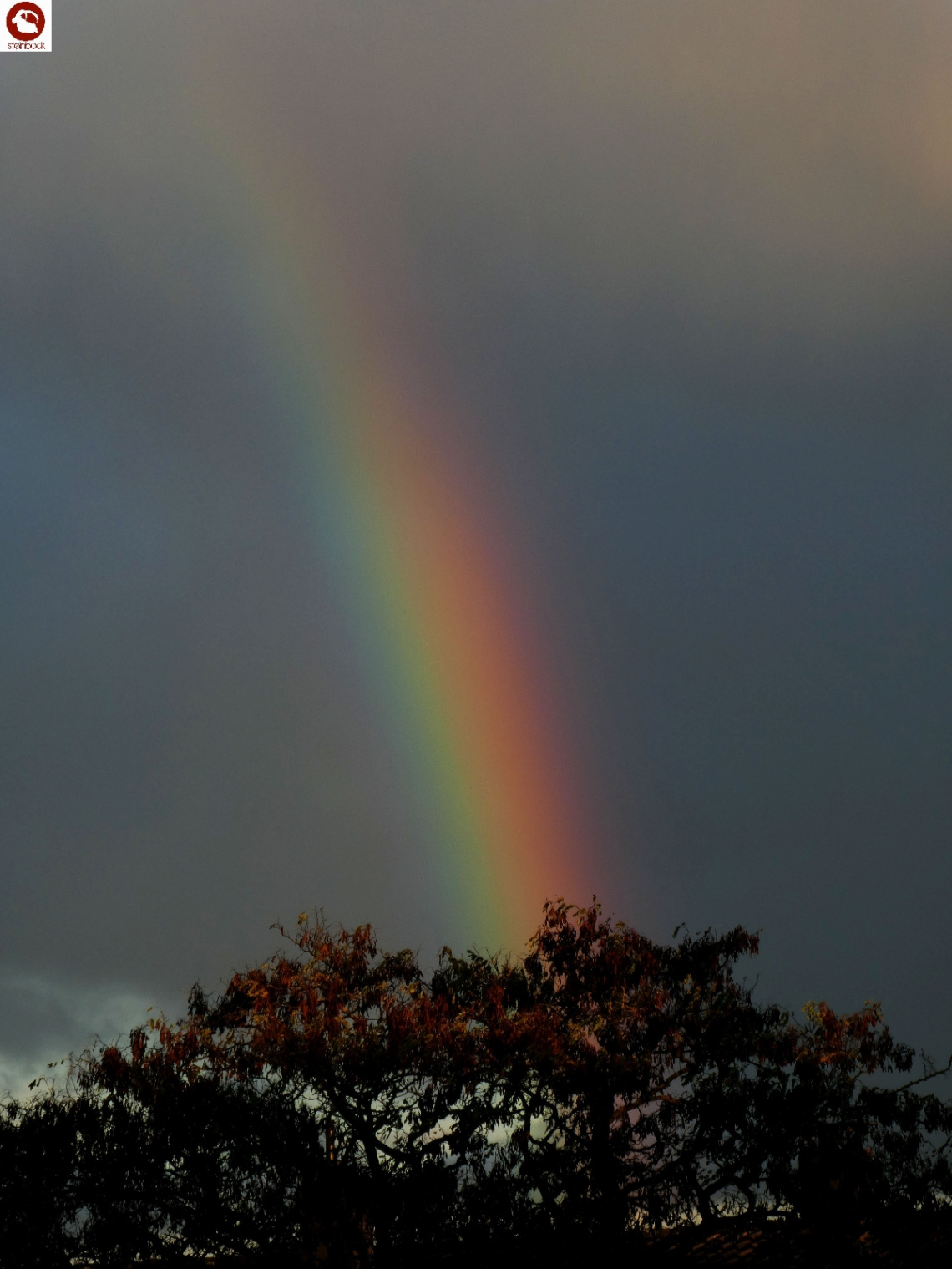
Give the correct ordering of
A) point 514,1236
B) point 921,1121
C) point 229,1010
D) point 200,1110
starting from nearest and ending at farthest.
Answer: point 514,1236 → point 200,1110 → point 921,1121 → point 229,1010

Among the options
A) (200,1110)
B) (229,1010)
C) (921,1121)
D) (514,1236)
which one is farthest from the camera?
(229,1010)

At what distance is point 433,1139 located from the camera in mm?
14086

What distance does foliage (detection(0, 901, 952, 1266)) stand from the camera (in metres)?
13.5

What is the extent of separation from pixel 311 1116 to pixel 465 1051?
2.05 m

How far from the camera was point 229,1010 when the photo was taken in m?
16.2

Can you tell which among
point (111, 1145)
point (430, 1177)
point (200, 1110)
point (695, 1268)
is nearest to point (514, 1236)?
point (430, 1177)

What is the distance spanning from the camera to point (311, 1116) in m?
14.2

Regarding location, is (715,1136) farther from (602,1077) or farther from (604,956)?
(604,956)

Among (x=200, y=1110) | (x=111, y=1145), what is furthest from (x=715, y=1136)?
(x=111, y=1145)

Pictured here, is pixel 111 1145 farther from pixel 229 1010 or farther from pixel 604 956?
pixel 604 956

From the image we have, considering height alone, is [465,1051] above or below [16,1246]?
above

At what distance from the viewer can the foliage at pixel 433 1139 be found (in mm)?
Answer: 13508

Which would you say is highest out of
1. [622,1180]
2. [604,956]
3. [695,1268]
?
[604,956]

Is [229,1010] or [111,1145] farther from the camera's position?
[229,1010]
